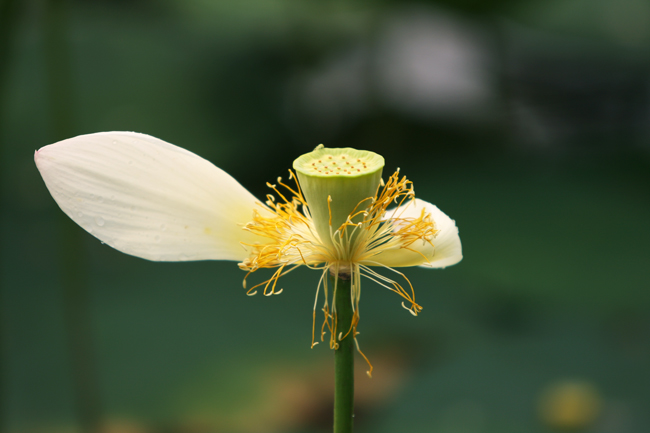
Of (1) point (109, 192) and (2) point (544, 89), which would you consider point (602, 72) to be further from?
(1) point (109, 192)

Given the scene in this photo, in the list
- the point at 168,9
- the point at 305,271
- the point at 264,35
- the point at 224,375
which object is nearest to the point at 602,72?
the point at 264,35

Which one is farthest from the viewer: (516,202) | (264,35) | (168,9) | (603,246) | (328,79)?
(328,79)

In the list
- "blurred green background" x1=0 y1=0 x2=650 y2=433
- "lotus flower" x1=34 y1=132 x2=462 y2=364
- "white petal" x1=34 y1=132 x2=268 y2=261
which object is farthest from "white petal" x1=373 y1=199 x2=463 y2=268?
"blurred green background" x1=0 y1=0 x2=650 y2=433

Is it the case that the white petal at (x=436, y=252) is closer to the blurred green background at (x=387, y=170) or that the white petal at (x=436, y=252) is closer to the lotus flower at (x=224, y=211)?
the lotus flower at (x=224, y=211)

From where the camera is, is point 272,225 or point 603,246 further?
point 603,246

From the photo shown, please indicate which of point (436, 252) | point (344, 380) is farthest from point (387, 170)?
point (344, 380)

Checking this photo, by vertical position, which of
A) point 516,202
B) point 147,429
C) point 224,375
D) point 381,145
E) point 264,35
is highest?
point 264,35

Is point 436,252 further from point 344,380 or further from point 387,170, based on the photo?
point 387,170
